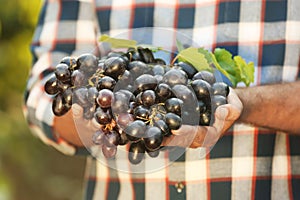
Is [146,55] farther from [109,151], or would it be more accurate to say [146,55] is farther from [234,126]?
[234,126]

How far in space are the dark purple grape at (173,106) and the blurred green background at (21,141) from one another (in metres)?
2.13

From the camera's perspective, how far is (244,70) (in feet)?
4.94

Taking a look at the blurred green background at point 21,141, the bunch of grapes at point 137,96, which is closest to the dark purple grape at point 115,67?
the bunch of grapes at point 137,96

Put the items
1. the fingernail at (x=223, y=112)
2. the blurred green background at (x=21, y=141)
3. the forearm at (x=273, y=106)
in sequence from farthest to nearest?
the blurred green background at (x=21, y=141) → the forearm at (x=273, y=106) → the fingernail at (x=223, y=112)

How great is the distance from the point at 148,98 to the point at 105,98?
75 millimetres

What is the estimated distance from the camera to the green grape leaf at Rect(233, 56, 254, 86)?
1484 mm

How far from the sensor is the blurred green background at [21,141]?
3363 mm

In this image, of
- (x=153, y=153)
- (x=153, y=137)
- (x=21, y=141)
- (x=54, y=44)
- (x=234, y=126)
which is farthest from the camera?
(x=21, y=141)

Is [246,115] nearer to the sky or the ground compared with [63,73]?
nearer to the ground

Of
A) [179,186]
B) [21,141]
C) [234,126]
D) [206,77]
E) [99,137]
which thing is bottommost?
[21,141]

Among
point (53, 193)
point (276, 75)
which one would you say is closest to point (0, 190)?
point (53, 193)

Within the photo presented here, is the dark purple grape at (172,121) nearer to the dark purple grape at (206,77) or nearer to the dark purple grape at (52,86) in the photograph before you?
the dark purple grape at (206,77)

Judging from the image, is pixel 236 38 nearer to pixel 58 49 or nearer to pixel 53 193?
pixel 58 49

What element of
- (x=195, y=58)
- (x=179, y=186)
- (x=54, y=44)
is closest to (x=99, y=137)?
(x=195, y=58)
